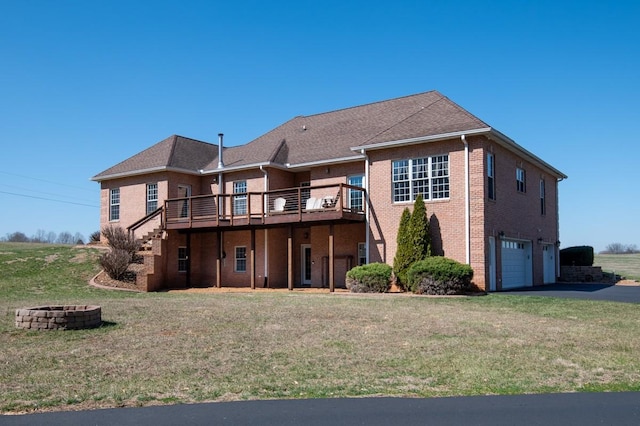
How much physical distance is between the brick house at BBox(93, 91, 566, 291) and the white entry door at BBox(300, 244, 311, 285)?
5 centimetres

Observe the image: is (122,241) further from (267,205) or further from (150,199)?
(267,205)

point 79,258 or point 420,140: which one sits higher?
point 420,140

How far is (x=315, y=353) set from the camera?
1002 cm

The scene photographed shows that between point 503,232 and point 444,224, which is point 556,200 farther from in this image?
point 444,224

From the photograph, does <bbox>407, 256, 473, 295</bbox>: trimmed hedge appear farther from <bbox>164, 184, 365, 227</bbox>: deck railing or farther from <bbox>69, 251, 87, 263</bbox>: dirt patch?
<bbox>69, 251, 87, 263</bbox>: dirt patch

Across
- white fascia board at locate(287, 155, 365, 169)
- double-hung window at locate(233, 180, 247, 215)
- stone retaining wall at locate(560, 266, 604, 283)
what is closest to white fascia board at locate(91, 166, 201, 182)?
double-hung window at locate(233, 180, 247, 215)

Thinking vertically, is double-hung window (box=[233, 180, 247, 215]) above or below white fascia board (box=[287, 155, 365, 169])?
below

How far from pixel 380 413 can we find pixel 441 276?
14677mm

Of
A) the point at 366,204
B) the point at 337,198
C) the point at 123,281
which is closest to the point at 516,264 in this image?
the point at 366,204

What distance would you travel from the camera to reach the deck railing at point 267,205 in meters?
24.8

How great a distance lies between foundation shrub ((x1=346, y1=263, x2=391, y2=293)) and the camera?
22.6 m

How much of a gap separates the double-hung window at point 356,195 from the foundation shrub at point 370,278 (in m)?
3.27

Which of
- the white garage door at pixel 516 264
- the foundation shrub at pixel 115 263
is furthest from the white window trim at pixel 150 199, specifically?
the white garage door at pixel 516 264

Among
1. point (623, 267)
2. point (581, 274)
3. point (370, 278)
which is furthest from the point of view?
point (623, 267)
